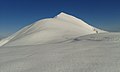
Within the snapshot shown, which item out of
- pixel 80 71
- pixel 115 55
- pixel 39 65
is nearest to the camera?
pixel 80 71

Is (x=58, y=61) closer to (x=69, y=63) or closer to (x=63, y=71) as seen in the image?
(x=69, y=63)

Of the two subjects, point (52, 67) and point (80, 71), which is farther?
point (52, 67)

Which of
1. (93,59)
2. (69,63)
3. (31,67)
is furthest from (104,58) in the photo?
(31,67)

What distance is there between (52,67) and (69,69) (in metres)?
0.57

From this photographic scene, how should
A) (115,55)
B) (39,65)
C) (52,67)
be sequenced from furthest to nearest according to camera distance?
(115,55) → (39,65) → (52,67)

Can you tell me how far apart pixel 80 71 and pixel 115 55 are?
2062 mm

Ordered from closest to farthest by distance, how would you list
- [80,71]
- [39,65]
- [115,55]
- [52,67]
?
[80,71] → [52,67] → [39,65] → [115,55]

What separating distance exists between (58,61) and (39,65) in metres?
0.65

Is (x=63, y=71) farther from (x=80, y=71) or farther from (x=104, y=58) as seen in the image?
(x=104, y=58)

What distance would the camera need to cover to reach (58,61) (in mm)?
6746

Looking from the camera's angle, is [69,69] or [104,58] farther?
[104,58]

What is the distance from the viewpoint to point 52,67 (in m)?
6.03

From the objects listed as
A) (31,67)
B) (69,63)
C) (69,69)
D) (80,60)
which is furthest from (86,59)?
(31,67)

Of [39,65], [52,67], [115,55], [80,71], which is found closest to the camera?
[80,71]
